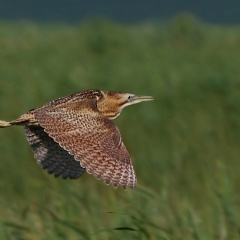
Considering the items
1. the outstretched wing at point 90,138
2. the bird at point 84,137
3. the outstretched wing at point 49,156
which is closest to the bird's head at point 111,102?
the bird at point 84,137

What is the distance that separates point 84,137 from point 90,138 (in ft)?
0.09

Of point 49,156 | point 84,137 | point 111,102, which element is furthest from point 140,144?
point 84,137

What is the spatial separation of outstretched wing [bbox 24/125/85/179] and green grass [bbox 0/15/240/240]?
0.46 ft

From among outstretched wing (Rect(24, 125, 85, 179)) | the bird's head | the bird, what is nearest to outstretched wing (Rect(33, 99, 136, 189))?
the bird

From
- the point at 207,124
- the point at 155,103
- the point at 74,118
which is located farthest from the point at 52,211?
the point at 155,103

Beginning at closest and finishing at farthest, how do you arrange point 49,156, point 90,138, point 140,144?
point 90,138 < point 49,156 < point 140,144

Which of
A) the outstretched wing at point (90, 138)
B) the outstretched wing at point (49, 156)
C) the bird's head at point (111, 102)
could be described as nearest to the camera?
the outstretched wing at point (90, 138)

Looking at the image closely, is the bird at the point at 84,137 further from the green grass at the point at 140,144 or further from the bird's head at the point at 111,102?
the green grass at the point at 140,144

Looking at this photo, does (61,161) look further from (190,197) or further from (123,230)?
(190,197)

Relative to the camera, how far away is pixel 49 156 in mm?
5832

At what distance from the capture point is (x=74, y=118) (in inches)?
207

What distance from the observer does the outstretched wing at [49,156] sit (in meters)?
5.78

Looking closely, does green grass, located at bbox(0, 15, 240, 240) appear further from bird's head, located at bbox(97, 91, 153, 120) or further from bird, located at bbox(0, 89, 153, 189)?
bird's head, located at bbox(97, 91, 153, 120)

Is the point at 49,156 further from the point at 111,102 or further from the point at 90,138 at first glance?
the point at 90,138
